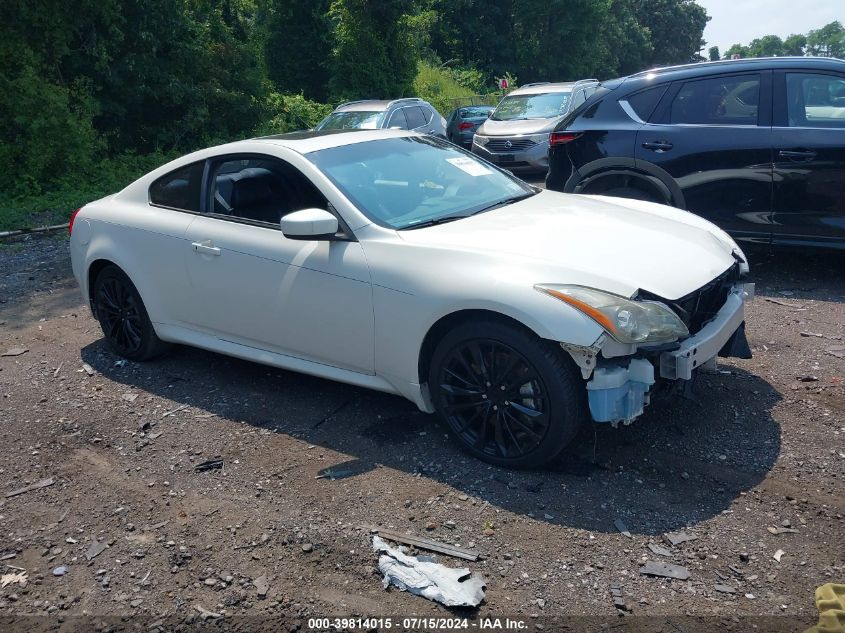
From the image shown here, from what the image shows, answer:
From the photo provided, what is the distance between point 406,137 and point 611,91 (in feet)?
9.96

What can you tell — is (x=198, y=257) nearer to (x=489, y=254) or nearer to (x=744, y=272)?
(x=489, y=254)

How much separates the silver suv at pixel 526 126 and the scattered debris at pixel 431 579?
1054 cm

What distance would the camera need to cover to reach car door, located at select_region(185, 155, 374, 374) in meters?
4.36

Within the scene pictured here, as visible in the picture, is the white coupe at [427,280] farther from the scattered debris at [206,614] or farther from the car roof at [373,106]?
the car roof at [373,106]

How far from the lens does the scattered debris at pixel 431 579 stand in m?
3.07

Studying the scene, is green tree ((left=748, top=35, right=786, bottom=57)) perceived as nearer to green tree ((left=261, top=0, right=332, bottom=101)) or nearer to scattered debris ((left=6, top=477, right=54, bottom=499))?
green tree ((left=261, top=0, right=332, bottom=101))

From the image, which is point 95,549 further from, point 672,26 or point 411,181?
point 672,26

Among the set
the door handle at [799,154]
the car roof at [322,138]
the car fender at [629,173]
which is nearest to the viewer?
the car roof at [322,138]

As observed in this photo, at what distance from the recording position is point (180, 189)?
212 inches

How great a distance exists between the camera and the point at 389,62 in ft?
91.6

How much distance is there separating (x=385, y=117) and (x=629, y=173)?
8420 mm

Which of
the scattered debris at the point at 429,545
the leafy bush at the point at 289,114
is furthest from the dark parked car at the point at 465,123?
the scattered debris at the point at 429,545

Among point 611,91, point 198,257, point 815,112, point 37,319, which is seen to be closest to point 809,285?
point 815,112

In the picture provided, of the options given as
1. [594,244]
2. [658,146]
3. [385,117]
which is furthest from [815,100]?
[385,117]
